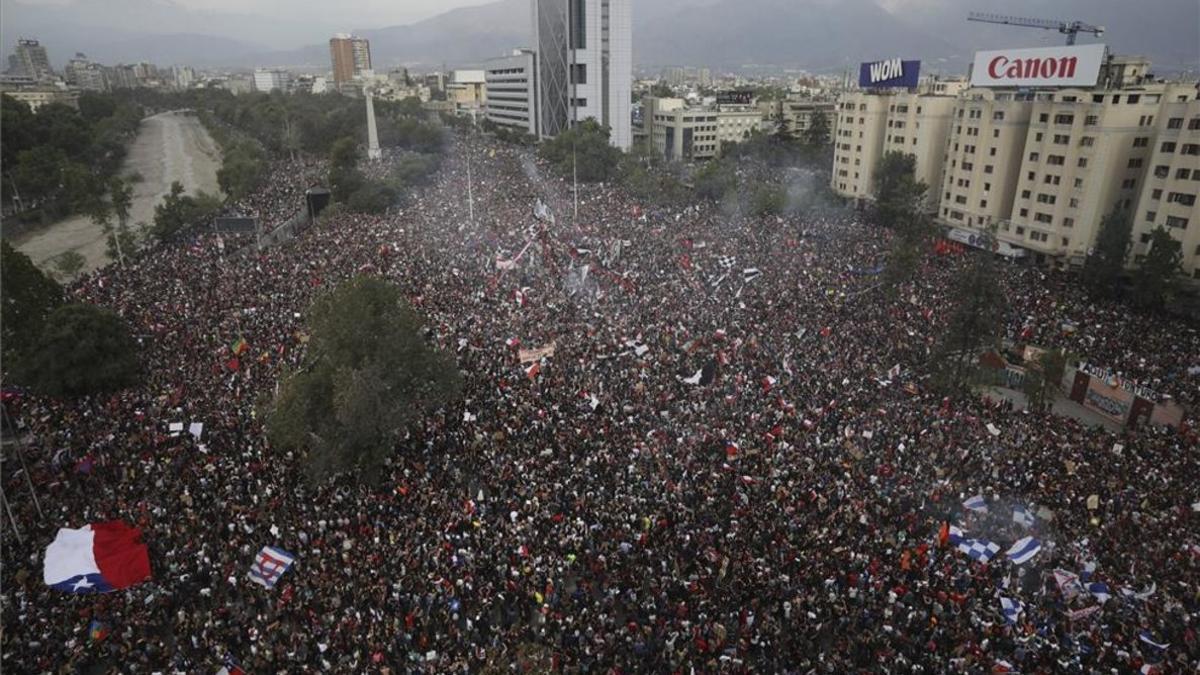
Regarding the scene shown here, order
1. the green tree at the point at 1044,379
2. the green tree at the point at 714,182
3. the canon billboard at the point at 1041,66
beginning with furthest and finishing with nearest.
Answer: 1. the green tree at the point at 714,182
2. the canon billboard at the point at 1041,66
3. the green tree at the point at 1044,379

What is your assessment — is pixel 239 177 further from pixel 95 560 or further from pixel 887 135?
pixel 887 135

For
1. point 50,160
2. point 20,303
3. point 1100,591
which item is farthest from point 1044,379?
point 50,160

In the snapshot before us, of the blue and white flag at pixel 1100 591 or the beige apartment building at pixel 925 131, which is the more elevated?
the beige apartment building at pixel 925 131

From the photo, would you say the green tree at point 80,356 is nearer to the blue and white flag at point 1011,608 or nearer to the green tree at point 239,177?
the blue and white flag at point 1011,608

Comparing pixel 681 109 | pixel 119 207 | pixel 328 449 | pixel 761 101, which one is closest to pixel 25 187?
pixel 119 207

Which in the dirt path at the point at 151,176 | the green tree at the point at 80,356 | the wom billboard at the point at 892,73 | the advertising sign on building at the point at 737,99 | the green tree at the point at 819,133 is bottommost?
the dirt path at the point at 151,176

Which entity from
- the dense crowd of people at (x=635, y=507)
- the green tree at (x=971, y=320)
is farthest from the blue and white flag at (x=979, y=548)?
the green tree at (x=971, y=320)

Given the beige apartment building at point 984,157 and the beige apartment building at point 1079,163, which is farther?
the beige apartment building at point 984,157

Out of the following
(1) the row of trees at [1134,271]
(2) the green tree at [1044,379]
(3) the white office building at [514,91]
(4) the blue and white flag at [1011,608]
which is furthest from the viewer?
(3) the white office building at [514,91]
